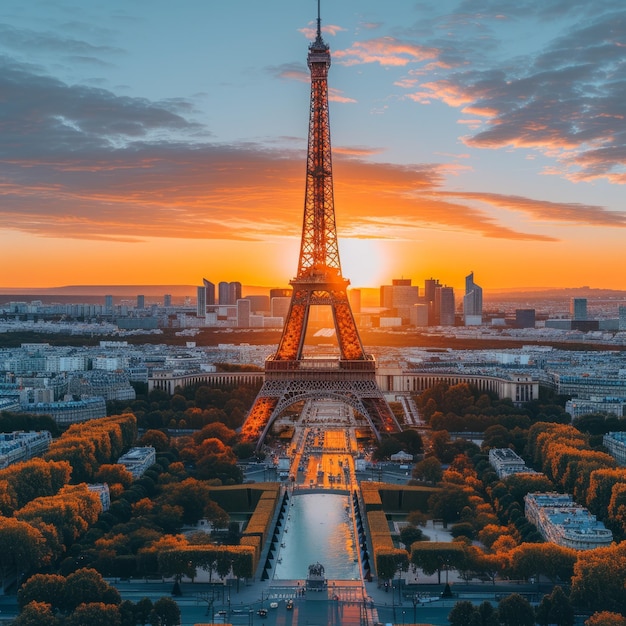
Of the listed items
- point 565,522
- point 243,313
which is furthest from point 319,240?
point 243,313

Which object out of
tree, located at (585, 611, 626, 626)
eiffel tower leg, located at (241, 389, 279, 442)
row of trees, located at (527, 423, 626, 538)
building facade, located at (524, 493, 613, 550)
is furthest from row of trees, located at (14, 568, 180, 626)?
eiffel tower leg, located at (241, 389, 279, 442)

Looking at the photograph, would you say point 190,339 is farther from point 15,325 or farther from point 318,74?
point 318,74

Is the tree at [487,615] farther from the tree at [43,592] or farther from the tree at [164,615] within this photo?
the tree at [43,592]

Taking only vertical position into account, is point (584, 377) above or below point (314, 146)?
below

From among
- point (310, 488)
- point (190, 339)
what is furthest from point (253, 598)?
point (190, 339)

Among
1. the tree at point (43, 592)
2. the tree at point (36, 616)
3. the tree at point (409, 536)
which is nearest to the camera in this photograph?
the tree at point (36, 616)

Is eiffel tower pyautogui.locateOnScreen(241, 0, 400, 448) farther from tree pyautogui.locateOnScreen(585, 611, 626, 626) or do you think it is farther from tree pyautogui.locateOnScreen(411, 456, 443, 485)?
tree pyautogui.locateOnScreen(585, 611, 626, 626)

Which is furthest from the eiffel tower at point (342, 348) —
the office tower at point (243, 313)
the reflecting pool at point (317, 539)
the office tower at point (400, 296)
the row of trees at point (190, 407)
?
the office tower at point (400, 296)
